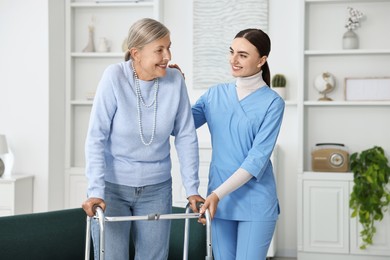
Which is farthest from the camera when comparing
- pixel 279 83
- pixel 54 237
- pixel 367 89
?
pixel 279 83

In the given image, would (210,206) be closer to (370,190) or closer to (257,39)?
(257,39)

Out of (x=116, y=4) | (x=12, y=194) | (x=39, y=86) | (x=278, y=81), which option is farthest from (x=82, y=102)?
(x=278, y=81)

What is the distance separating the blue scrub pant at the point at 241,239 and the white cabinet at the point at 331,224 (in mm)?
2579

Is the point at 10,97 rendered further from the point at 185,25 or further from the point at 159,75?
the point at 159,75

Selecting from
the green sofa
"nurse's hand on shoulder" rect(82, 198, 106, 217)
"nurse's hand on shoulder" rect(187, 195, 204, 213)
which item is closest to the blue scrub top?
"nurse's hand on shoulder" rect(187, 195, 204, 213)

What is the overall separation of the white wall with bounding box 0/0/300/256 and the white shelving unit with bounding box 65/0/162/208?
0.50ft

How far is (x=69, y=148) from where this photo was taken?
561 cm

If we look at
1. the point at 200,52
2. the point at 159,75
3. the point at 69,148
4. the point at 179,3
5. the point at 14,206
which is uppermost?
the point at 179,3

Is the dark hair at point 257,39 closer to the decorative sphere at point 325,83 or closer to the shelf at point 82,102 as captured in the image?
the decorative sphere at point 325,83

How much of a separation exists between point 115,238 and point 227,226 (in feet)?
1.53

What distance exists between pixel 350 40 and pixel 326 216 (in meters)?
1.35

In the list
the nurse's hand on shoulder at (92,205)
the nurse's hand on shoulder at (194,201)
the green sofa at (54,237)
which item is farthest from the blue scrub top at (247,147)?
the green sofa at (54,237)

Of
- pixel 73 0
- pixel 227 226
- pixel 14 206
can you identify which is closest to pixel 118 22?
pixel 73 0

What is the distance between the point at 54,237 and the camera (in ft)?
10.2
